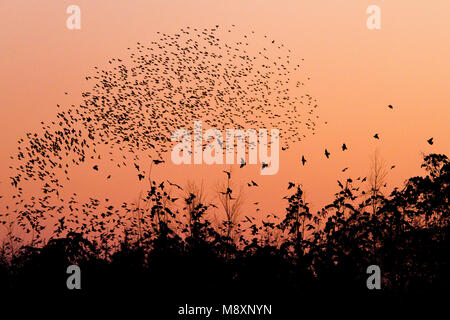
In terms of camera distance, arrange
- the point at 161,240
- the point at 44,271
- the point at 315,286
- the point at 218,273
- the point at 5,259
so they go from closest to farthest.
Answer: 1. the point at 315,286
2. the point at 218,273
3. the point at 44,271
4. the point at 161,240
5. the point at 5,259

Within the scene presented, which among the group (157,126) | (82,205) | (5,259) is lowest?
(5,259)

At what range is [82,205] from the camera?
41.3 meters

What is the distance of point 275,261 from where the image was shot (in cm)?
3281

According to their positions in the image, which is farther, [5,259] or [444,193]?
[5,259]

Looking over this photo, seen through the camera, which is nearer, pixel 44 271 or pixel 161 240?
pixel 44 271

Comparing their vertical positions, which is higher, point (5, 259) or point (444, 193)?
point (444, 193)

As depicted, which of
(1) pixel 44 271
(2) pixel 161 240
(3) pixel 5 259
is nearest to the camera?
(1) pixel 44 271

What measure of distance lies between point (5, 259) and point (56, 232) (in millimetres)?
9524

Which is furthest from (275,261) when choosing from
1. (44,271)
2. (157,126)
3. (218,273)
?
(44,271)

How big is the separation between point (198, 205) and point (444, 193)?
41.8 ft

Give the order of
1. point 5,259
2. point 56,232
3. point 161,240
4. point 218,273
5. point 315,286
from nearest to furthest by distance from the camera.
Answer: point 315,286 < point 218,273 < point 161,240 < point 56,232 < point 5,259

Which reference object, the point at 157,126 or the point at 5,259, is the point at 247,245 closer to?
the point at 157,126

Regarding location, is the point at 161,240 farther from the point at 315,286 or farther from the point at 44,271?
the point at 315,286

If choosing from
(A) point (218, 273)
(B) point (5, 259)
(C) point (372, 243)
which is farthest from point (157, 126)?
(B) point (5, 259)
